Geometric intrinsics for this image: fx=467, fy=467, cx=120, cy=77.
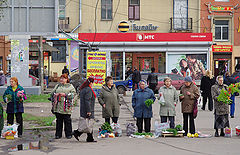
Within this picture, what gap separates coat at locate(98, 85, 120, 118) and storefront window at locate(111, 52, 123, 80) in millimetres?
26347

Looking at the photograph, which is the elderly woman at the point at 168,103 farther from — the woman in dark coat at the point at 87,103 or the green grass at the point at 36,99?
the green grass at the point at 36,99

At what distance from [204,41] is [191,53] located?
144 cm

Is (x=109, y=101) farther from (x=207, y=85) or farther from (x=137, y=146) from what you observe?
(x=207, y=85)

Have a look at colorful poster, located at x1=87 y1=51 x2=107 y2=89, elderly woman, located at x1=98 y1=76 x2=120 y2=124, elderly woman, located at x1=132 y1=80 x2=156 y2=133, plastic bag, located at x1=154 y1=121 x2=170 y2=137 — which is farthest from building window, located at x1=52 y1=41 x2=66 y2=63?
plastic bag, located at x1=154 y1=121 x2=170 y2=137

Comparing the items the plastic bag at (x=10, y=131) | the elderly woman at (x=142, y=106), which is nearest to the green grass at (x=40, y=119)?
the plastic bag at (x=10, y=131)

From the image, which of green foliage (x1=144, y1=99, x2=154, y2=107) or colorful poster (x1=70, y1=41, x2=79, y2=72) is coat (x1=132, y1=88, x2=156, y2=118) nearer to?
green foliage (x1=144, y1=99, x2=154, y2=107)

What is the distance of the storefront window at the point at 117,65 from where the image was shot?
127 feet

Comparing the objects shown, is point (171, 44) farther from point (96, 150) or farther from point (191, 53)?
point (96, 150)

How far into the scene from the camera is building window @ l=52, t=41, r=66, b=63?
39.8 meters

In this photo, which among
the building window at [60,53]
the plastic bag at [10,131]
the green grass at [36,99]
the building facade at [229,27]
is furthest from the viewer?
the building facade at [229,27]

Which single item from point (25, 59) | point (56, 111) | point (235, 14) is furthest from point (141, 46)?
point (56, 111)

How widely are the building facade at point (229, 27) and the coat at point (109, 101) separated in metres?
28.9

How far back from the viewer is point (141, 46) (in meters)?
38.4

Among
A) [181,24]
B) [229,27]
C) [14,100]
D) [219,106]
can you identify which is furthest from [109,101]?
[229,27]
